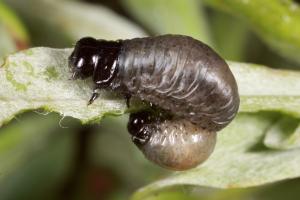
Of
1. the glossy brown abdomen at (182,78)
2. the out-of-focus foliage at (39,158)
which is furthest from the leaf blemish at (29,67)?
the out-of-focus foliage at (39,158)

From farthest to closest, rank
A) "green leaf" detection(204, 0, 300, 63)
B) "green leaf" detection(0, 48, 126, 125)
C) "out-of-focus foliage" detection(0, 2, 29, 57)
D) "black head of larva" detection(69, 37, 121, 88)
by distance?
"out-of-focus foliage" detection(0, 2, 29, 57) → "green leaf" detection(204, 0, 300, 63) → "black head of larva" detection(69, 37, 121, 88) → "green leaf" detection(0, 48, 126, 125)

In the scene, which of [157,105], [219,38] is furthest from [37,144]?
[157,105]

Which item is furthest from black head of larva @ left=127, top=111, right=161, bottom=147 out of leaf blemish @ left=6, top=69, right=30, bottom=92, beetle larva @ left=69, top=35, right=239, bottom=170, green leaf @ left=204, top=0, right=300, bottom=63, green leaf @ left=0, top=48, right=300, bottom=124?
green leaf @ left=204, top=0, right=300, bottom=63

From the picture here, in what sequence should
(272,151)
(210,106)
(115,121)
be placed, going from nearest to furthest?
(210,106), (272,151), (115,121)

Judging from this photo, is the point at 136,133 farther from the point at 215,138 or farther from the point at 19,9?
the point at 19,9

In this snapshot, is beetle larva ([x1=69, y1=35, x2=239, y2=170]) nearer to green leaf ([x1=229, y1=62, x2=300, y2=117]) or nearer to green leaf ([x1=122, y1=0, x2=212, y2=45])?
green leaf ([x1=229, y1=62, x2=300, y2=117])

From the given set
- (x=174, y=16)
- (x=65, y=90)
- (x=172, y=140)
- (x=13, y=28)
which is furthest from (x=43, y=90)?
(x=174, y=16)

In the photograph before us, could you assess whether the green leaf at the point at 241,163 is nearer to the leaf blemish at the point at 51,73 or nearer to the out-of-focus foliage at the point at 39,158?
the leaf blemish at the point at 51,73

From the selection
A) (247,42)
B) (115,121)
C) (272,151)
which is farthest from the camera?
(247,42)
